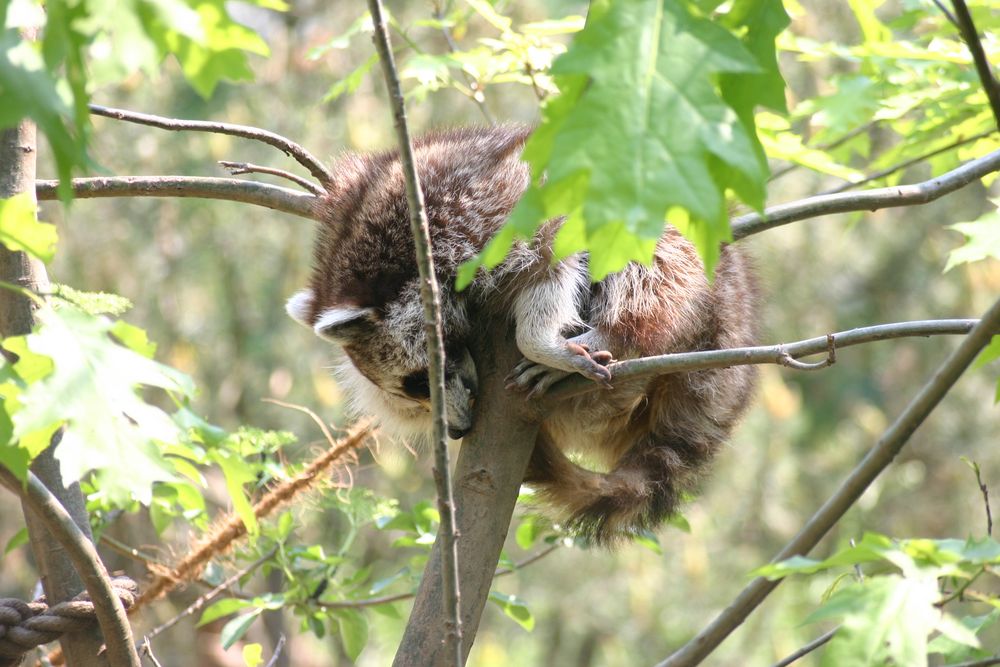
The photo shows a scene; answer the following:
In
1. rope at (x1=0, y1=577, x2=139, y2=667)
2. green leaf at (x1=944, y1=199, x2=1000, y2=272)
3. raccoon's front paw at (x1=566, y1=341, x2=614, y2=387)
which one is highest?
green leaf at (x1=944, y1=199, x2=1000, y2=272)

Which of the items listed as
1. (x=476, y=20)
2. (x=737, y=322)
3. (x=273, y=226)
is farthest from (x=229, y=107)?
(x=737, y=322)

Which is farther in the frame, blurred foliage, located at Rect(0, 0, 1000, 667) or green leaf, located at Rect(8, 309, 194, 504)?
blurred foliage, located at Rect(0, 0, 1000, 667)

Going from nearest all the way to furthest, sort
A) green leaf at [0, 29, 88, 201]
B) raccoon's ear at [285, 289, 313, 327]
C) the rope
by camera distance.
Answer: green leaf at [0, 29, 88, 201]
the rope
raccoon's ear at [285, 289, 313, 327]

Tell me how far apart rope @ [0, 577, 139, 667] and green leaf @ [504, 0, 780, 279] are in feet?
4.03

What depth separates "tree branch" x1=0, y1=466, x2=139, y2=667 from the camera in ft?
6.18

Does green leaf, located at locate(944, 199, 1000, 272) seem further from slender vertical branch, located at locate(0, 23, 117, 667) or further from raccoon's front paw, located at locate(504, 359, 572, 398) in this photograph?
slender vertical branch, located at locate(0, 23, 117, 667)

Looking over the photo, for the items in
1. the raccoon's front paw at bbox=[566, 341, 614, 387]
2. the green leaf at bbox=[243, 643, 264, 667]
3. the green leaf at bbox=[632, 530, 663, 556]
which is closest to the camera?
the raccoon's front paw at bbox=[566, 341, 614, 387]

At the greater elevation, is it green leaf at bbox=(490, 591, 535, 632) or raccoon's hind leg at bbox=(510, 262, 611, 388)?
raccoon's hind leg at bbox=(510, 262, 611, 388)

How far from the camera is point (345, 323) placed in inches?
121

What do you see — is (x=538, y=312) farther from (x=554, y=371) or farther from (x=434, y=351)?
(x=434, y=351)

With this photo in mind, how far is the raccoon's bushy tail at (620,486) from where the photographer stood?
302cm

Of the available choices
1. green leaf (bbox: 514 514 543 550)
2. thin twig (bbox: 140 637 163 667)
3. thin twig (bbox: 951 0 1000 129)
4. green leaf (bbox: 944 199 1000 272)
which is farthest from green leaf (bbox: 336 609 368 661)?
thin twig (bbox: 951 0 1000 129)

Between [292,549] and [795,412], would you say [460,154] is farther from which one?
[795,412]

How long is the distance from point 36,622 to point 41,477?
1.03 ft
